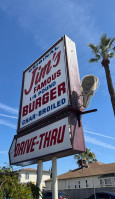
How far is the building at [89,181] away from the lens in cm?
2323

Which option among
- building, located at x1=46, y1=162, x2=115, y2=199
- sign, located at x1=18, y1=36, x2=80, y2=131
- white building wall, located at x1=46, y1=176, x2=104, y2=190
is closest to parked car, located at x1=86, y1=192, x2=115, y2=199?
building, located at x1=46, y1=162, x2=115, y2=199

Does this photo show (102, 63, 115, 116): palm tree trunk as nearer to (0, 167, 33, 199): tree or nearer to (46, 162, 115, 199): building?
(0, 167, 33, 199): tree

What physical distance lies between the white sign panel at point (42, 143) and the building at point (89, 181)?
41.8ft

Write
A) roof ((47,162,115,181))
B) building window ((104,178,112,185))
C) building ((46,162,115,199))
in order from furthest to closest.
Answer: roof ((47,162,115,181)) → building window ((104,178,112,185)) → building ((46,162,115,199))

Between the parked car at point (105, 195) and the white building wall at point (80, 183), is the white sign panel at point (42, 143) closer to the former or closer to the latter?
the parked car at point (105, 195)

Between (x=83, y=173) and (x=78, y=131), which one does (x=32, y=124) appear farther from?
(x=83, y=173)

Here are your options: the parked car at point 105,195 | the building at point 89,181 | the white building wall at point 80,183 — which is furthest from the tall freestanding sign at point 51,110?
the white building wall at point 80,183

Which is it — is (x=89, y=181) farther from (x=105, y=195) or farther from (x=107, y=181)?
(x=105, y=195)

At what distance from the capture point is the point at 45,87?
1498 centimetres

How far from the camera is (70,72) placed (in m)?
13.2

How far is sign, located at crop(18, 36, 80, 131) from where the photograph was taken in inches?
505

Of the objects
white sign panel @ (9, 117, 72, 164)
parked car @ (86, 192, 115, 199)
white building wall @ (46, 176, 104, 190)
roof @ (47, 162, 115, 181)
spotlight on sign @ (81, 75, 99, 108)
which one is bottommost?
parked car @ (86, 192, 115, 199)

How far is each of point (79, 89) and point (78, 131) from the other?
10.9ft

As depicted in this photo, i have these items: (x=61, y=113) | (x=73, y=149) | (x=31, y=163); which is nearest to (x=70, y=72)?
(x=61, y=113)
